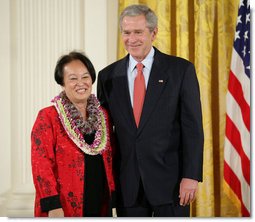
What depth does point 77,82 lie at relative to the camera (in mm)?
1796

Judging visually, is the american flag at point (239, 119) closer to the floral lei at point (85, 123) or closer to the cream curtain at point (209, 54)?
the cream curtain at point (209, 54)

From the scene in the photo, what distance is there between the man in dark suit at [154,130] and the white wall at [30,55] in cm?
23

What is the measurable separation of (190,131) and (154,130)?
16 centimetres

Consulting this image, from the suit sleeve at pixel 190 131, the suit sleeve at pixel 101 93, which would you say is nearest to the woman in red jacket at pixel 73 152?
the suit sleeve at pixel 101 93

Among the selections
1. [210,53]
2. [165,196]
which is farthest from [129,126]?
[210,53]

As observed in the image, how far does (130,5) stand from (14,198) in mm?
1154

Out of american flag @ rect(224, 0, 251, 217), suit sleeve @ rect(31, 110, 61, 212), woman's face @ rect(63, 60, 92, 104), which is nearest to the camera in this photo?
suit sleeve @ rect(31, 110, 61, 212)

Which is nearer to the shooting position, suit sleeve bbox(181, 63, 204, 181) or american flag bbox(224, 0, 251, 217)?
suit sleeve bbox(181, 63, 204, 181)

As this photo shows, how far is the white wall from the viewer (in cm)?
208

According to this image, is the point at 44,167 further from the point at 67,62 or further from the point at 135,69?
the point at 135,69

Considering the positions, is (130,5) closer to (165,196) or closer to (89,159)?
(89,159)

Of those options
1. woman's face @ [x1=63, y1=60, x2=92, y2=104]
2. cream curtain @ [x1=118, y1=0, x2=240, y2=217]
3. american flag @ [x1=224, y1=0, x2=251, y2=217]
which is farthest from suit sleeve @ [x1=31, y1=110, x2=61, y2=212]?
american flag @ [x1=224, y1=0, x2=251, y2=217]

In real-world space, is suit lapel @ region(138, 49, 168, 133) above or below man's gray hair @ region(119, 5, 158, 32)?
below

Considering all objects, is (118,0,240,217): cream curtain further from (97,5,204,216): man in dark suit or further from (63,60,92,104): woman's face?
(63,60,92,104): woman's face
